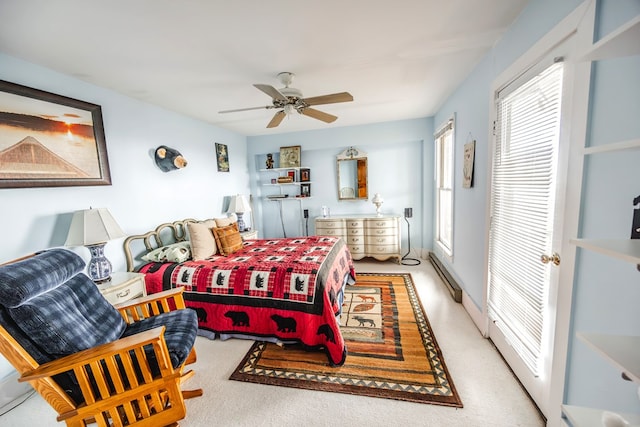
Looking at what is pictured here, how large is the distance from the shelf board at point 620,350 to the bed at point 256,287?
1.47 meters

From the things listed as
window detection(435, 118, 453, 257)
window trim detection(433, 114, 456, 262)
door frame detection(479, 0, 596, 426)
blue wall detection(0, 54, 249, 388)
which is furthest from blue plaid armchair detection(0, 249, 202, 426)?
window detection(435, 118, 453, 257)

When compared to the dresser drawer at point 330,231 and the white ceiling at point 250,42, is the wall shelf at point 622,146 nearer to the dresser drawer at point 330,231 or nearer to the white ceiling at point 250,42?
the white ceiling at point 250,42

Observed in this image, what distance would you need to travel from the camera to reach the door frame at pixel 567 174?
1122 millimetres

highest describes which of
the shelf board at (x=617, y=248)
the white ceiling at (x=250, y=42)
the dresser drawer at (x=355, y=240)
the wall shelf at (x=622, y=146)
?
the white ceiling at (x=250, y=42)

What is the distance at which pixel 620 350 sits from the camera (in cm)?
73

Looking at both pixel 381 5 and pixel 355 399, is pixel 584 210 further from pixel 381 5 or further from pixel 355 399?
pixel 355 399

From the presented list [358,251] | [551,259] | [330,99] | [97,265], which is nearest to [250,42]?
[330,99]

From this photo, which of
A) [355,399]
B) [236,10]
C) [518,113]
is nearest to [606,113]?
[518,113]

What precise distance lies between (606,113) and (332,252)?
2236mm

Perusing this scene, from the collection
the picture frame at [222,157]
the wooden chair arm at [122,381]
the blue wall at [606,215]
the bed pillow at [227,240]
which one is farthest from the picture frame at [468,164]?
the picture frame at [222,157]

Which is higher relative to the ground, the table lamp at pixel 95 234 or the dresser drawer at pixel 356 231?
the table lamp at pixel 95 234

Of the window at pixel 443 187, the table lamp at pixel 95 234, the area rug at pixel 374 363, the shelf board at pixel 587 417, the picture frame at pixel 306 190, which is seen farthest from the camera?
the picture frame at pixel 306 190

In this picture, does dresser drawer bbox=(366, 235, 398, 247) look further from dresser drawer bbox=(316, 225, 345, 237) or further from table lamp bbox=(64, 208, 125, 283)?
table lamp bbox=(64, 208, 125, 283)

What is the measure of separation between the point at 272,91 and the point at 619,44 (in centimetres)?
185
